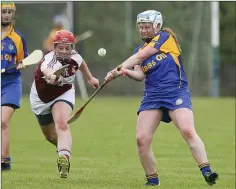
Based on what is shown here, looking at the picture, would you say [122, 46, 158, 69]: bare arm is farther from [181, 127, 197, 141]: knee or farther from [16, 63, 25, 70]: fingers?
[16, 63, 25, 70]: fingers

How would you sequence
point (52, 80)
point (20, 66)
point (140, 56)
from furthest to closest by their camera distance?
point (20, 66), point (52, 80), point (140, 56)

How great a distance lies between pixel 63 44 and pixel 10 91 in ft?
4.63

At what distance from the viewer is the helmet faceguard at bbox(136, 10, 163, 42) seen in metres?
9.21

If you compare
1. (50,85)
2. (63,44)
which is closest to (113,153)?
(50,85)

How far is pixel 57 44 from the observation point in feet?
32.3

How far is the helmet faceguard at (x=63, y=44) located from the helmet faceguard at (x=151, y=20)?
3.13ft

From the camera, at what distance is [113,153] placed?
14.4 meters

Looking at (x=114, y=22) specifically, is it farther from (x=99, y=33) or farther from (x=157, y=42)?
(x=157, y=42)

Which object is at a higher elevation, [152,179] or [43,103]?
[43,103]

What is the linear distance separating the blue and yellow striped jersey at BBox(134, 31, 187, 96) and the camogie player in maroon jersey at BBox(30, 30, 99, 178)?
1.06m

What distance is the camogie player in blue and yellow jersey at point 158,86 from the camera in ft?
30.2

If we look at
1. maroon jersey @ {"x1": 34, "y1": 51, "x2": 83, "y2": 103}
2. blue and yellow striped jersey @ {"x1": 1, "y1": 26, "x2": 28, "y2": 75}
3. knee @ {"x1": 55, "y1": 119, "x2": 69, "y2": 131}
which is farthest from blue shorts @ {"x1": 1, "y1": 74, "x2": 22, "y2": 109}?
knee @ {"x1": 55, "y1": 119, "x2": 69, "y2": 131}

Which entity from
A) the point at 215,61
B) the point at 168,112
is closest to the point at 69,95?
the point at 168,112

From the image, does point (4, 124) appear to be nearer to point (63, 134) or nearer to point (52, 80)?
point (63, 134)
